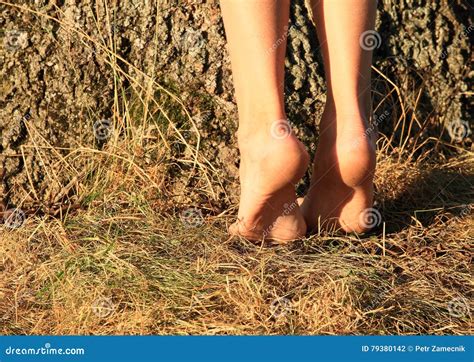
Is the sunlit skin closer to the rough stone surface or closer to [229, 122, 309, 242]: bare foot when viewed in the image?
[229, 122, 309, 242]: bare foot

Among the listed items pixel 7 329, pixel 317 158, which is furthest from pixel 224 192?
pixel 7 329

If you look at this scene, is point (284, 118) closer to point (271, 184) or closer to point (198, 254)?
point (271, 184)

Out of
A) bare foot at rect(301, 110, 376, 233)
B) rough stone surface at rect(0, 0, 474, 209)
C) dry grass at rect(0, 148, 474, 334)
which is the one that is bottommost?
dry grass at rect(0, 148, 474, 334)

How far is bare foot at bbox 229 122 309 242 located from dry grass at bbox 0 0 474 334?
4 centimetres

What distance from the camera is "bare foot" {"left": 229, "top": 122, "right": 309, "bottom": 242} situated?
194 cm

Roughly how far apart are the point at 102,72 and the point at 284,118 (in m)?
0.64

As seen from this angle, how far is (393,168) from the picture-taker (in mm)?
2480

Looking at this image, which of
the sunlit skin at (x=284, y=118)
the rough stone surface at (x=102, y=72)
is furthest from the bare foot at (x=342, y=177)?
Result: the rough stone surface at (x=102, y=72)

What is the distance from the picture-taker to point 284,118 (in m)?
1.97

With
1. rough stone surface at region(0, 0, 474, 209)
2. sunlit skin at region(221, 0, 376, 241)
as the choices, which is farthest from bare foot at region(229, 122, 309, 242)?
rough stone surface at region(0, 0, 474, 209)

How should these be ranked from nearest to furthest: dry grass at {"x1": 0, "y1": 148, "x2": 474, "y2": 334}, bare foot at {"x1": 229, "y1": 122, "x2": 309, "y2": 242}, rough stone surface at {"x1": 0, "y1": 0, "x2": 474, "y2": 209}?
dry grass at {"x1": 0, "y1": 148, "x2": 474, "y2": 334}, bare foot at {"x1": 229, "y1": 122, "x2": 309, "y2": 242}, rough stone surface at {"x1": 0, "y1": 0, "x2": 474, "y2": 209}

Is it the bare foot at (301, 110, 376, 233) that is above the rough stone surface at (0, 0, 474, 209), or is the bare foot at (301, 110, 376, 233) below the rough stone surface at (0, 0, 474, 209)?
below

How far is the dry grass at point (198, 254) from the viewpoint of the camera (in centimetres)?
183

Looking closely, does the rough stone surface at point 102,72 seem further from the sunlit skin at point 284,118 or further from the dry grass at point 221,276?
the sunlit skin at point 284,118
